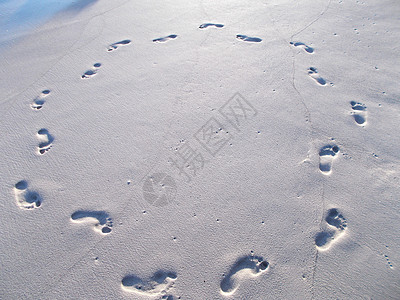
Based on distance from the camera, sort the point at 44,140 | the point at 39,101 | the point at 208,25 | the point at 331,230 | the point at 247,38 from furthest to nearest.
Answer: the point at 208,25, the point at 247,38, the point at 39,101, the point at 44,140, the point at 331,230

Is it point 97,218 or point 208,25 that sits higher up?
point 208,25

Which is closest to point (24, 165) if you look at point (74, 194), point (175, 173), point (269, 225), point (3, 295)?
point (74, 194)

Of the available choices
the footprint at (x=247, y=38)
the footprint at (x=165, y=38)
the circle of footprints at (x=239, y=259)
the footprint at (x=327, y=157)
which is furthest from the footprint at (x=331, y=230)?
the footprint at (x=165, y=38)

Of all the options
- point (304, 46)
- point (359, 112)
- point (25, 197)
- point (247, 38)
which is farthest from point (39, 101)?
point (359, 112)

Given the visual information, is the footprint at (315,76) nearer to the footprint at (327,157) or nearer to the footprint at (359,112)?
the footprint at (359,112)

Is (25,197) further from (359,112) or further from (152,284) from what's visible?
(359,112)

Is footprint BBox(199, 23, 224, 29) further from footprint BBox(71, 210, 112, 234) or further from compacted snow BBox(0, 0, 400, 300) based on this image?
footprint BBox(71, 210, 112, 234)

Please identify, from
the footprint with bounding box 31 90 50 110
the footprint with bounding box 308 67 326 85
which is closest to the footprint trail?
the footprint with bounding box 31 90 50 110
